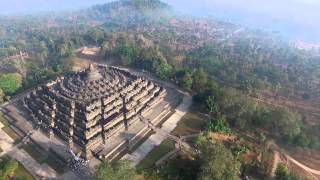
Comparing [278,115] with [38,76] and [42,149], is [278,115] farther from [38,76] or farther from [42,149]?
[38,76]

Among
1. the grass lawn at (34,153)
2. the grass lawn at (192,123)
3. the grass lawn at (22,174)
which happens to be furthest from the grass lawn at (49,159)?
the grass lawn at (192,123)

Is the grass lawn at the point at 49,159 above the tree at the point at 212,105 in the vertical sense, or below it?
below

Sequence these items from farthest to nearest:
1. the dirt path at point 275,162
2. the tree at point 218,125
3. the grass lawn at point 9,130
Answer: the tree at point 218,125, the grass lawn at point 9,130, the dirt path at point 275,162

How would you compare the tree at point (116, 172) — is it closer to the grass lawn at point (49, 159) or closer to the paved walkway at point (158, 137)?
the paved walkway at point (158, 137)

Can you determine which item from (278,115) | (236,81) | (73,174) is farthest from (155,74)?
(73,174)

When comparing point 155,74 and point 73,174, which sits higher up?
point 155,74

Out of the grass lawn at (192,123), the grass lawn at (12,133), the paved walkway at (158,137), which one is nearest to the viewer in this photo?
the paved walkway at (158,137)

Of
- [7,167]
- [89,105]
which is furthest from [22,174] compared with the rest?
[89,105]
